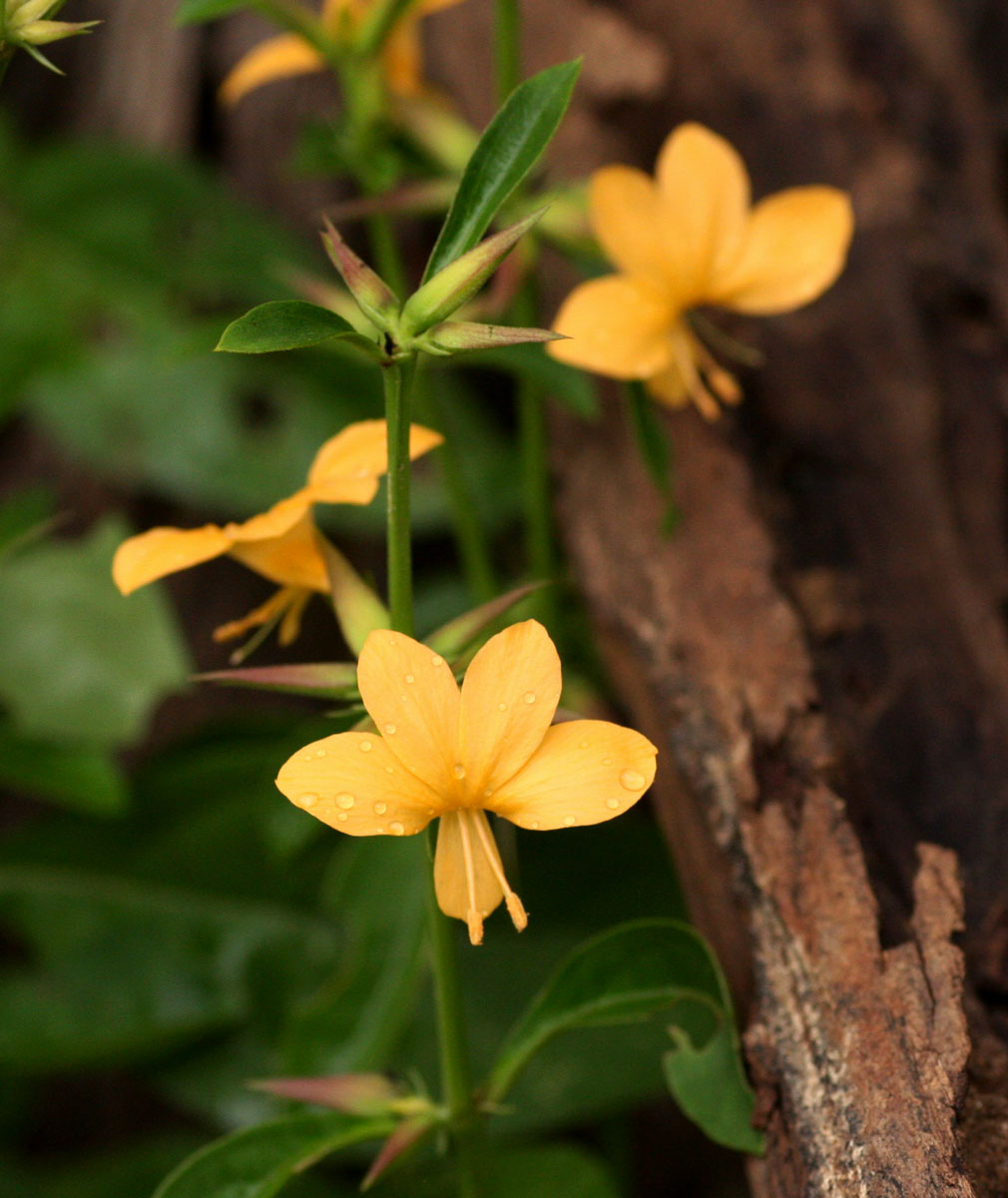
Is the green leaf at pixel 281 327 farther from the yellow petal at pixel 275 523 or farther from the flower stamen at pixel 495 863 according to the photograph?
the flower stamen at pixel 495 863

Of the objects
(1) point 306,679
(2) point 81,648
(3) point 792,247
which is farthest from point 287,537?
(2) point 81,648

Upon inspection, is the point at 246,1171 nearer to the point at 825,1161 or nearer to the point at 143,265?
the point at 825,1161

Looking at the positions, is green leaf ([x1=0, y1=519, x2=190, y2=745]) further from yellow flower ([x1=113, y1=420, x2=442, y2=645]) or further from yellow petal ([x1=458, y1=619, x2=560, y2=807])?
yellow petal ([x1=458, y1=619, x2=560, y2=807])

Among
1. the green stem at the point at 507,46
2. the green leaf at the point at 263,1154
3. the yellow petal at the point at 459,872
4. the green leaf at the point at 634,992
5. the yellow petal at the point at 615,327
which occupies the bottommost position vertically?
the green leaf at the point at 263,1154

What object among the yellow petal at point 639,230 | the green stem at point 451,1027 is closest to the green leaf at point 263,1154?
the green stem at point 451,1027

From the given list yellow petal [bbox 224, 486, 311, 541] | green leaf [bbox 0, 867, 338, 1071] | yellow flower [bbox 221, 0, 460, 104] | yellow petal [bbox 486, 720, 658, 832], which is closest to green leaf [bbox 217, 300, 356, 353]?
yellow petal [bbox 224, 486, 311, 541]

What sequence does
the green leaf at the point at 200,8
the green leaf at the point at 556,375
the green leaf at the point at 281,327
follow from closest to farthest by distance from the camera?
1. the green leaf at the point at 281,327
2. the green leaf at the point at 200,8
3. the green leaf at the point at 556,375

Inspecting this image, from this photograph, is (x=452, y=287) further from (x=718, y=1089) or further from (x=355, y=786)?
(x=718, y=1089)
